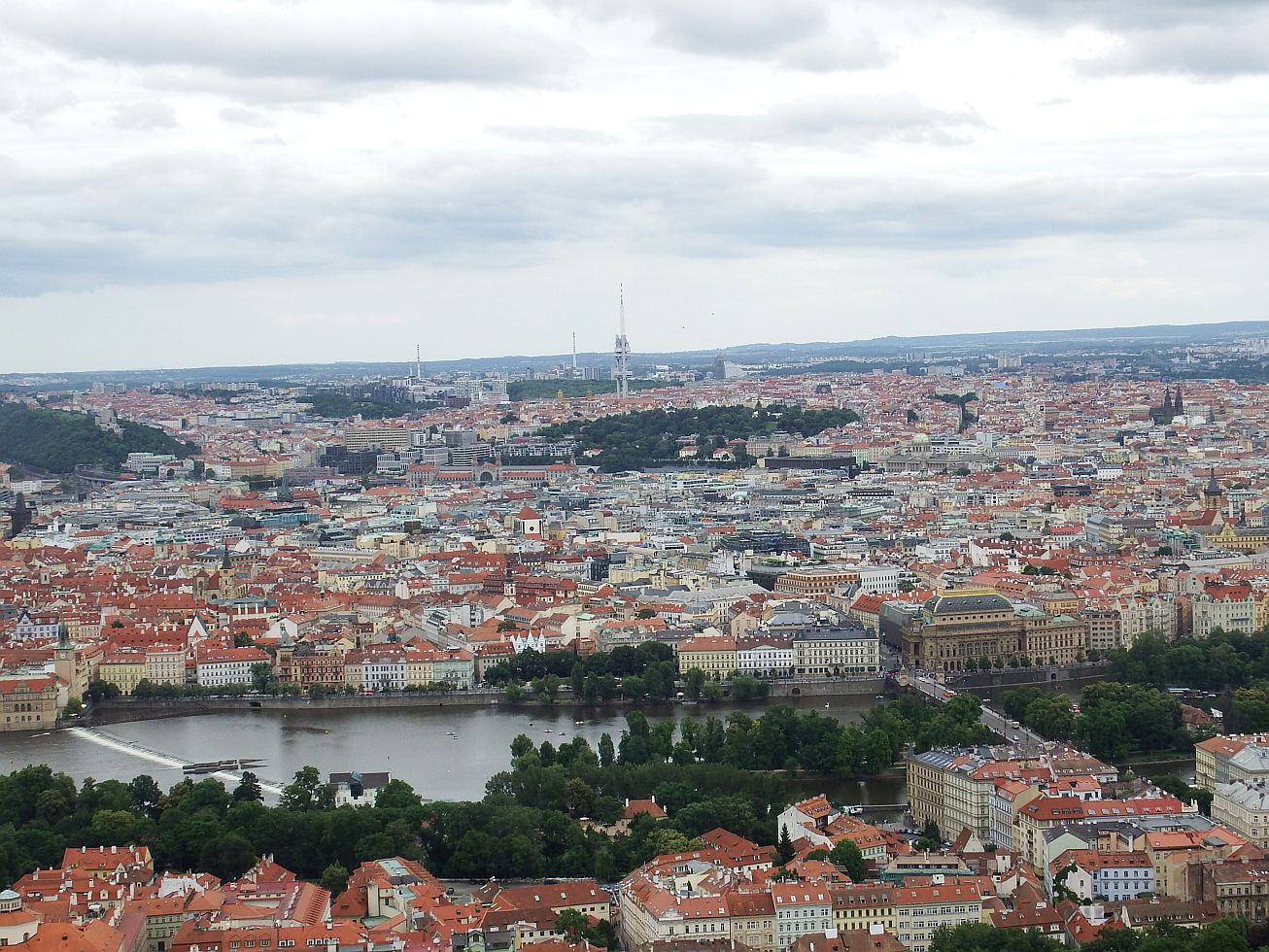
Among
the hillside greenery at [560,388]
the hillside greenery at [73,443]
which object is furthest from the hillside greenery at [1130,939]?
the hillside greenery at [560,388]

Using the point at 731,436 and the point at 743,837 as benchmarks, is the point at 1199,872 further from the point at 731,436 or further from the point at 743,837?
the point at 731,436

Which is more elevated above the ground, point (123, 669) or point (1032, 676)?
point (123, 669)

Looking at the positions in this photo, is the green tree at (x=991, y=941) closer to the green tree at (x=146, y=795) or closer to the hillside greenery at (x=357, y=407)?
the green tree at (x=146, y=795)

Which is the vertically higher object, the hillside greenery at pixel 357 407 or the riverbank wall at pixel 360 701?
the riverbank wall at pixel 360 701

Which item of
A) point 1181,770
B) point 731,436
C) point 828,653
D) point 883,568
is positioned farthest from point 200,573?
point 731,436

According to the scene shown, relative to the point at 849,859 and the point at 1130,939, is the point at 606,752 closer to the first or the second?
the point at 849,859

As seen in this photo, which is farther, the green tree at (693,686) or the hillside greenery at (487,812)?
the green tree at (693,686)

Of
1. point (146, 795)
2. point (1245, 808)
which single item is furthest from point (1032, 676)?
point (146, 795)
